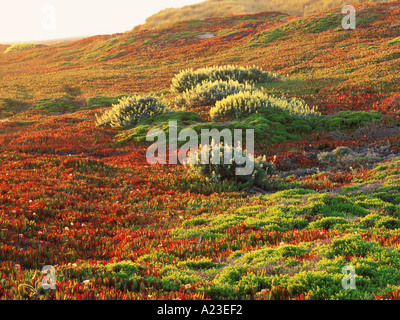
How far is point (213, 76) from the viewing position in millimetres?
32844

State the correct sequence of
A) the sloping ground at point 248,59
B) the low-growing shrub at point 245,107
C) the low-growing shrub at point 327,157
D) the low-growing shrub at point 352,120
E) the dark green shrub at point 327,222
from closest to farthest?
the dark green shrub at point 327,222, the low-growing shrub at point 327,157, the low-growing shrub at point 352,120, the low-growing shrub at point 245,107, the sloping ground at point 248,59

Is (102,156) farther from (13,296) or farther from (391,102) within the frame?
(391,102)

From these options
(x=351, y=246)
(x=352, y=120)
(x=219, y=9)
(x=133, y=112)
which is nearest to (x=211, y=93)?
(x=133, y=112)

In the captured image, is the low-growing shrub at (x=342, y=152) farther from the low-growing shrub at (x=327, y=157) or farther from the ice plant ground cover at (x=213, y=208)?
the low-growing shrub at (x=327, y=157)

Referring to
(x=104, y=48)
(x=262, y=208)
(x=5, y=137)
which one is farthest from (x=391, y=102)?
(x=104, y=48)

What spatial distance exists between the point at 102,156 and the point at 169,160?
4172 mm

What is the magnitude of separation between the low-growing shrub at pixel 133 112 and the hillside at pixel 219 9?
2894 inches

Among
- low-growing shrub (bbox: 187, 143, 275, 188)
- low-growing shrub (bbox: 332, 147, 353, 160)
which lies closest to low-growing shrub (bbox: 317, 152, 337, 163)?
low-growing shrub (bbox: 332, 147, 353, 160)

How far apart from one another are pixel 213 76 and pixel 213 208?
24.6 metres

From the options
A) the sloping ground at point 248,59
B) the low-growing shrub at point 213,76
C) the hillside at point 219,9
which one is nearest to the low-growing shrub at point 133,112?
the low-growing shrub at point 213,76

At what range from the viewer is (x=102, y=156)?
17.8 m

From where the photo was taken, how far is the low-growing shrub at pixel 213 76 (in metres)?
32.7

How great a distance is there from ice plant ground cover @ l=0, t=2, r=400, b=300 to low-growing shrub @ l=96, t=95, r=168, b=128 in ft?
1.69
